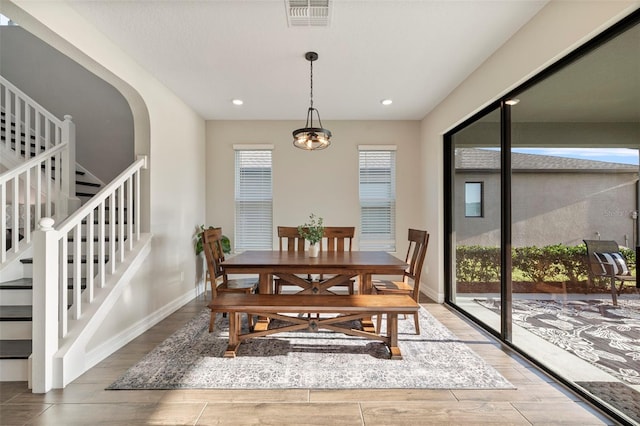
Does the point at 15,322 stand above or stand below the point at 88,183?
below

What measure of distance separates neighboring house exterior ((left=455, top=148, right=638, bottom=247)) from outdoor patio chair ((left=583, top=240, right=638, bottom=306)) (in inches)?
2.2

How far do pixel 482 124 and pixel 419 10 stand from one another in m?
1.59

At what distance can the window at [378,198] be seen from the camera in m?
5.05

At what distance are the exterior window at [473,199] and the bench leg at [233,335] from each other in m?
2.72

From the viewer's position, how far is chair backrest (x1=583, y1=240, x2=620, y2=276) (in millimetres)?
1914

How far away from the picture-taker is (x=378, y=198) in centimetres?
507

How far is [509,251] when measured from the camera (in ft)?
9.36

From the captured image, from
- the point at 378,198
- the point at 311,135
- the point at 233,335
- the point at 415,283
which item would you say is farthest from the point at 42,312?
the point at 378,198

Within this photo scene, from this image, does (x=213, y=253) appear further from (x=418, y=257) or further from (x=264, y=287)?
(x=418, y=257)

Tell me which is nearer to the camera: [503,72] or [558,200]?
[558,200]

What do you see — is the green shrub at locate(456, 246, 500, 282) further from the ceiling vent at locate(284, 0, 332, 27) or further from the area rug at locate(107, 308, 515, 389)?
the ceiling vent at locate(284, 0, 332, 27)

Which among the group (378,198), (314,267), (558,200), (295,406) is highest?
(378,198)

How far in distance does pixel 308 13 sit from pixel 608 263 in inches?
104

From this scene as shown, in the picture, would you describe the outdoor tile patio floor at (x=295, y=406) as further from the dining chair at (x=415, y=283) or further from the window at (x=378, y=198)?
the window at (x=378, y=198)
